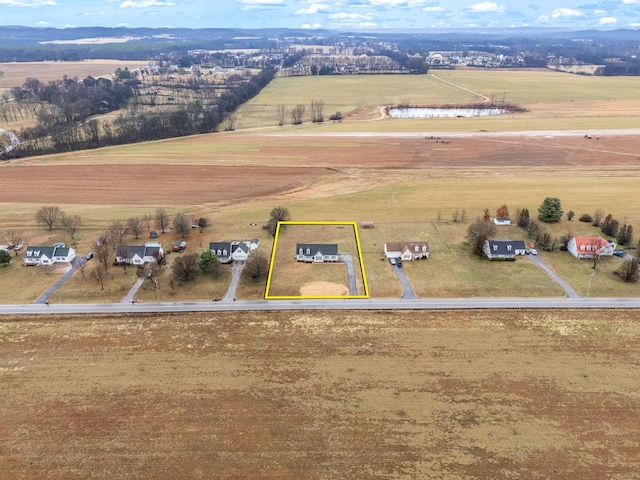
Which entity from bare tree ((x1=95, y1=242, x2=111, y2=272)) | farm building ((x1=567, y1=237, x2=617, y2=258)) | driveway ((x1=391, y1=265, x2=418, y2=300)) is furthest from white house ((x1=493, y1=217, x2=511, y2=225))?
bare tree ((x1=95, y1=242, x2=111, y2=272))

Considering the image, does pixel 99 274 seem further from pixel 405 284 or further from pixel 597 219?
pixel 597 219

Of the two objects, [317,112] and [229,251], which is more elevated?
[317,112]

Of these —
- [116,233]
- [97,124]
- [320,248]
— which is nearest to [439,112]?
[97,124]

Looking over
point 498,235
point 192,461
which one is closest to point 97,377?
point 192,461

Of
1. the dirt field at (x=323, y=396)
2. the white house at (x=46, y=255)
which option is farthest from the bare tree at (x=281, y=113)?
the dirt field at (x=323, y=396)

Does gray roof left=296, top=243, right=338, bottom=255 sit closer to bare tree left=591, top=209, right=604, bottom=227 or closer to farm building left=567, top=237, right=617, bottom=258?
farm building left=567, top=237, right=617, bottom=258

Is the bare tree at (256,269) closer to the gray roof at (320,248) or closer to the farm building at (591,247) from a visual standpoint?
the gray roof at (320,248)

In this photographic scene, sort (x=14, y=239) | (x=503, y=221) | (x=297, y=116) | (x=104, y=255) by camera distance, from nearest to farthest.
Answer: (x=104, y=255) → (x=14, y=239) → (x=503, y=221) → (x=297, y=116)
